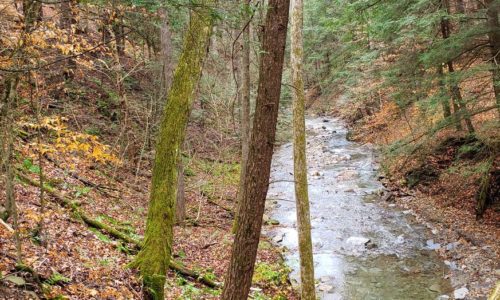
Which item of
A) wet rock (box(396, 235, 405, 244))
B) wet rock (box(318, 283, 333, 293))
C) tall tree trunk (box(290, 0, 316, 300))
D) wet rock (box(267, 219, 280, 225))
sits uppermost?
tall tree trunk (box(290, 0, 316, 300))

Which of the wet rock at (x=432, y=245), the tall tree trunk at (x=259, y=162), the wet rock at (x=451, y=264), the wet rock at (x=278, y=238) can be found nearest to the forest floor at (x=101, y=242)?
the wet rock at (x=278, y=238)

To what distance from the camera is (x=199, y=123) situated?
781 inches

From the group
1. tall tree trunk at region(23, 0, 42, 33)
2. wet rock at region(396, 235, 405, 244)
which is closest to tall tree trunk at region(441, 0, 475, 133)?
wet rock at region(396, 235, 405, 244)

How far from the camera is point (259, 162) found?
5074 mm

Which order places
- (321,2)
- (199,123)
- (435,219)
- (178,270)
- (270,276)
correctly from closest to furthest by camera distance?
(178,270) → (270,276) → (435,219) → (199,123) → (321,2)

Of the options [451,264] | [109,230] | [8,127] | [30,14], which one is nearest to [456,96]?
[451,264]

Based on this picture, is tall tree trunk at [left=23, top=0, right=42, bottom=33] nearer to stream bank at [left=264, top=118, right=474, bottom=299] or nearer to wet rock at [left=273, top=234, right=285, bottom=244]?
stream bank at [left=264, top=118, right=474, bottom=299]

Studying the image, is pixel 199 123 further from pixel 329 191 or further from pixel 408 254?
pixel 408 254

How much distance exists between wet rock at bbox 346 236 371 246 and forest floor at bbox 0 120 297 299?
2.55 m

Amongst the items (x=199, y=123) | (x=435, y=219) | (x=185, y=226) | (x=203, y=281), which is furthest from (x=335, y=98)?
(x=203, y=281)

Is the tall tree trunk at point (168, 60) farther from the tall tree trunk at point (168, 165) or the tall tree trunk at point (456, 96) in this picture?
the tall tree trunk at point (456, 96)

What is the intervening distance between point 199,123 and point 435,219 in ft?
37.5

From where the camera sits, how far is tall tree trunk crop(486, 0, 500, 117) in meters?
9.46

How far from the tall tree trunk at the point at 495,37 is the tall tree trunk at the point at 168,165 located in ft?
21.9
